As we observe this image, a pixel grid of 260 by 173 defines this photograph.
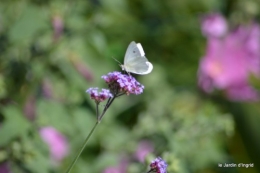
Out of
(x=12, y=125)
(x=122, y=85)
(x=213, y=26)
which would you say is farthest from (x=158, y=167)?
(x=213, y=26)

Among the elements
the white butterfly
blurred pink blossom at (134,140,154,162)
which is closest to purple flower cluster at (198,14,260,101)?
blurred pink blossom at (134,140,154,162)

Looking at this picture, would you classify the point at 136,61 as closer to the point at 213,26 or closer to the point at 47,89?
the point at 47,89

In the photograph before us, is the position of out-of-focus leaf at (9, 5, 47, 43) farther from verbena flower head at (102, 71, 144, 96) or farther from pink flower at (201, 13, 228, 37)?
verbena flower head at (102, 71, 144, 96)

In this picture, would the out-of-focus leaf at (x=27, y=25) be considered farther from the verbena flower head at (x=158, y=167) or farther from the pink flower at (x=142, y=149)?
the verbena flower head at (x=158, y=167)

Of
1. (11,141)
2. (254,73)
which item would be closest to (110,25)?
(254,73)

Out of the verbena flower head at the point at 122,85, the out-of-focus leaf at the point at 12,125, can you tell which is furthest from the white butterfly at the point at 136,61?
the out-of-focus leaf at the point at 12,125
